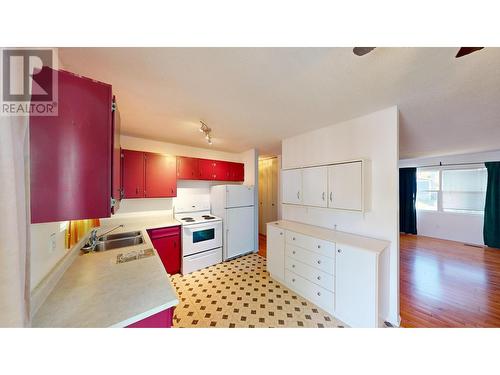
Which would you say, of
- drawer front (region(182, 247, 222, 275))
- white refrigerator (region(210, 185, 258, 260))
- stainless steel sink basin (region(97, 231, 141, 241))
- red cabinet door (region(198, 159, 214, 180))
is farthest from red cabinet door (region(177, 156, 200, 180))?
drawer front (region(182, 247, 222, 275))

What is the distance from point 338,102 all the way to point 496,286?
385 centimetres

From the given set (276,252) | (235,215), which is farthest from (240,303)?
(235,215)

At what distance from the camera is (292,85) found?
1.38 metres

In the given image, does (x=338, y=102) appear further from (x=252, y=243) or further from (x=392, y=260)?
(x=252, y=243)

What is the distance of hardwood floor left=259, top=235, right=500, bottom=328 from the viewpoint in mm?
1851

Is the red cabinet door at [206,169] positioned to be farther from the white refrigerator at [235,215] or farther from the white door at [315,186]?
the white door at [315,186]

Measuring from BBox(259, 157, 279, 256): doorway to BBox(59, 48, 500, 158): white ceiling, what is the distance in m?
2.59

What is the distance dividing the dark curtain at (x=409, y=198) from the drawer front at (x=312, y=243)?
17.7 ft

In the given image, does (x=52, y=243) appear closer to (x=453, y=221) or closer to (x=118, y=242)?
(x=118, y=242)

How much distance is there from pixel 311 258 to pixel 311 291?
0.42 metres

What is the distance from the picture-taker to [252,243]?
142 inches

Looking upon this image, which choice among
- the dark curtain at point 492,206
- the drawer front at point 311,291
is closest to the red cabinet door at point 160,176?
the drawer front at point 311,291

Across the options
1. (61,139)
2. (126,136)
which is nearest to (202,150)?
(126,136)

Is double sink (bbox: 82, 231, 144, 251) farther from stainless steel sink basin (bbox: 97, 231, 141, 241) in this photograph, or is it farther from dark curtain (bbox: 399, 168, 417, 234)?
dark curtain (bbox: 399, 168, 417, 234)
